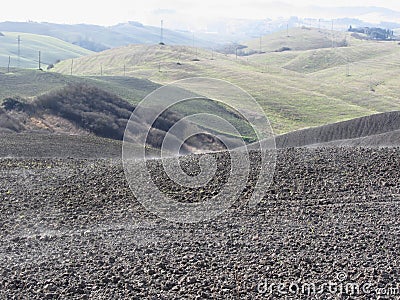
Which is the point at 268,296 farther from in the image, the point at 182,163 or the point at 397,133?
the point at 397,133

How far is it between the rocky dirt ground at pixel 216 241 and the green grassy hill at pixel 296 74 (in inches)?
1777

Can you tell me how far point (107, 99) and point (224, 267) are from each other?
38890 mm

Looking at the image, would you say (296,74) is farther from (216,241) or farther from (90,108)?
(216,241)

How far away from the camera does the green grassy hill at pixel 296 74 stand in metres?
73.0

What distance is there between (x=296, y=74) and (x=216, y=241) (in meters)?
100

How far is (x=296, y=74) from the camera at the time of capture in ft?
356

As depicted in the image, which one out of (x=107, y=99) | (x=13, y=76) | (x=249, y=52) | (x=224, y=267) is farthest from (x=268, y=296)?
(x=249, y=52)

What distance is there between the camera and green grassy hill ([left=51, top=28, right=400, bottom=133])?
73.0m

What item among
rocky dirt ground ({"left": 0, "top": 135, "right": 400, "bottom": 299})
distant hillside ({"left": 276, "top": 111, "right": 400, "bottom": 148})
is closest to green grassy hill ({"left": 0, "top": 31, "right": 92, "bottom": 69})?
distant hillside ({"left": 276, "top": 111, "right": 400, "bottom": 148})

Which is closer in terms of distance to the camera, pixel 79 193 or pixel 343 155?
pixel 79 193

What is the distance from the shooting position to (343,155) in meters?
17.5

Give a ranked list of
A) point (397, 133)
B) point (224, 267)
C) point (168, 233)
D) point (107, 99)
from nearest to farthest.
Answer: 1. point (224, 267)
2. point (168, 233)
3. point (397, 133)
4. point (107, 99)

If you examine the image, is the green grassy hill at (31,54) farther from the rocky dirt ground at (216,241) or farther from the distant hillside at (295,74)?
the rocky dirt ground at (216,241)

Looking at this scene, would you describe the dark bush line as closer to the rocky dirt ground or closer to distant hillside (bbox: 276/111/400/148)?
distant hillside (bbox: 276/111/400/148)
